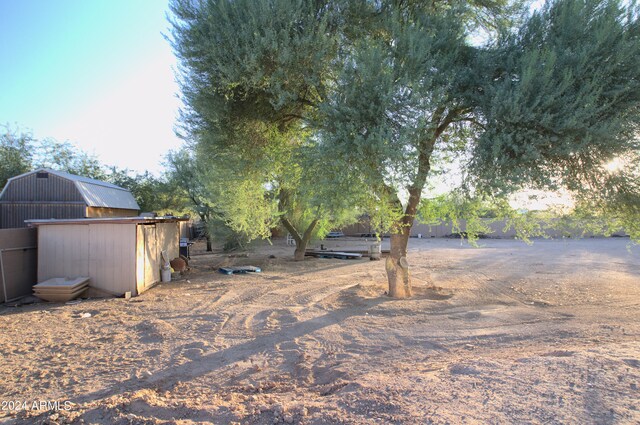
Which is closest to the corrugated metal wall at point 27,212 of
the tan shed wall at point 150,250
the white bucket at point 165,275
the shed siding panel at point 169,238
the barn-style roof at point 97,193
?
the barn-style roof at point 97,193

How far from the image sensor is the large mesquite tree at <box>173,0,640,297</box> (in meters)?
7.04

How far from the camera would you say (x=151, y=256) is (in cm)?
1341

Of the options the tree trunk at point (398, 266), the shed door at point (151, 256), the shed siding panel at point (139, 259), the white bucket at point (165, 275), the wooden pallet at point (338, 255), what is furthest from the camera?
the wooden pallet at point (338, 255)

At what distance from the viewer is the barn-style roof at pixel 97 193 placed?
1653cm

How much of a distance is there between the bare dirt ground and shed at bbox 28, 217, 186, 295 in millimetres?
1032

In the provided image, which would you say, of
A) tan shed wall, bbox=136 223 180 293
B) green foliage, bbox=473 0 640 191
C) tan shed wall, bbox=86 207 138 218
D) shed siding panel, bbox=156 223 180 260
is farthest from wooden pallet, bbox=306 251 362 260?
green foliage, bbox=473 0 640 191

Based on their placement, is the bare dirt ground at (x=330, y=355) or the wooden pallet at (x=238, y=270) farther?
the wooden pallet at (x=238, y=270)

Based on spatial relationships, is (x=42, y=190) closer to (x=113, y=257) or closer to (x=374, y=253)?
(x=113, y=257)

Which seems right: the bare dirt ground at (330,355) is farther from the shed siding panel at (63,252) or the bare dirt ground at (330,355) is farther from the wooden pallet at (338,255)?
the wooden pallet at (338,255)

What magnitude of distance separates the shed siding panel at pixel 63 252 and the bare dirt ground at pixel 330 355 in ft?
4.84

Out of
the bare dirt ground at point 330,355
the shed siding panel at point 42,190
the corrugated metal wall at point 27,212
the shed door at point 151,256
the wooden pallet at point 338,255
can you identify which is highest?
the shed siding panel at point 42,190

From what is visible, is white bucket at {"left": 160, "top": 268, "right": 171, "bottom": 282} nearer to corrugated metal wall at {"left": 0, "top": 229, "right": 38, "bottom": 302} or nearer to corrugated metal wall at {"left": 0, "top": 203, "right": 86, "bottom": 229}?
corrugated metal wall at {"left": 0, "top": 229, "right": 38, "bottom": 302}

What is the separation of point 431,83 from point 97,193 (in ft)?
55.2

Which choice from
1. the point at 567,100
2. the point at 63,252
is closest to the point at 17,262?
the point at 63,252
